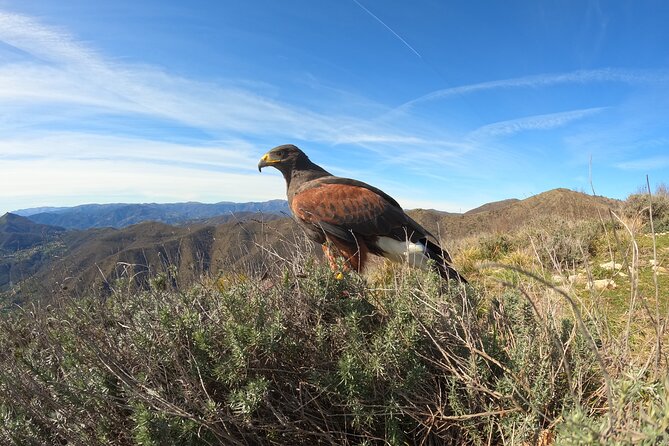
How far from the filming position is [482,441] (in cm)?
214

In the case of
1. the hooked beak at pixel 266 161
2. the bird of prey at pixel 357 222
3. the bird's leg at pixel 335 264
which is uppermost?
the hooked beak at pixel 266 161

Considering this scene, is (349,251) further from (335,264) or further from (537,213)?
(537,213)

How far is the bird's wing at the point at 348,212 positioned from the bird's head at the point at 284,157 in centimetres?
69

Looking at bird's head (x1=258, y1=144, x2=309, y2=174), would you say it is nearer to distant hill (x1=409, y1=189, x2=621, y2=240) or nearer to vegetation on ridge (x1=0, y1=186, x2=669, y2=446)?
distant hill (x1=409, y1=189, x2=621, y2=240)

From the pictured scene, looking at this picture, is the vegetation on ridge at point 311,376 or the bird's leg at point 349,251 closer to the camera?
the vegetation on ridge at point 311,376

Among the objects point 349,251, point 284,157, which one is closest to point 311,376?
point 349,251

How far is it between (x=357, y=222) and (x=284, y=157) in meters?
1.57

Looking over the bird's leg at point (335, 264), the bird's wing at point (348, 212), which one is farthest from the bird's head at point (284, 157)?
the bird's leg at point (335, 264)

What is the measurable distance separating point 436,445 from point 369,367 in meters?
0.62

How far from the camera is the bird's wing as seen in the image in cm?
443

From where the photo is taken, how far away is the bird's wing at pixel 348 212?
4.43 m

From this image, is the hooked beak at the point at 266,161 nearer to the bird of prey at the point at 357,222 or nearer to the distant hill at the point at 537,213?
the bird of prey at the point at 357,222

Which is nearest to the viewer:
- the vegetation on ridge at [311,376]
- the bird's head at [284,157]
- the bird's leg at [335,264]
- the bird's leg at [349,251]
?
the vegetation on ridge at [311,376]

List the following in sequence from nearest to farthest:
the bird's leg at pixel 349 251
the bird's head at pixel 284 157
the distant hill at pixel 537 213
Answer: the bird's leg at pixel 349 251, the bird's head at pixel 284 157, the distant hill at pixel 537 213
